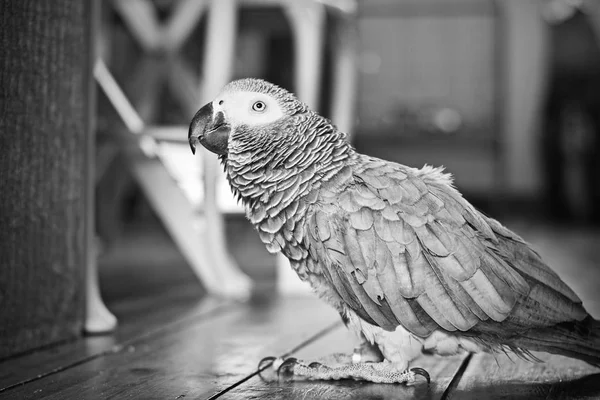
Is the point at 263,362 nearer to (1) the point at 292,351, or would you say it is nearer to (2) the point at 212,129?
(1) the point at 292,351

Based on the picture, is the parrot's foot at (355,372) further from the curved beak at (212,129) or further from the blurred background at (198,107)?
the blurred background at (198,107)

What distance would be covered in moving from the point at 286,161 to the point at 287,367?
0.35 meters

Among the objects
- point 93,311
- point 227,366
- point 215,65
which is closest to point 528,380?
point 227,366

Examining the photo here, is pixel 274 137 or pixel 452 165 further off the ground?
pixel 274 137

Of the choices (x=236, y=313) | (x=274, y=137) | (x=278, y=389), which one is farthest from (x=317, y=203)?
(x=236, y=313)

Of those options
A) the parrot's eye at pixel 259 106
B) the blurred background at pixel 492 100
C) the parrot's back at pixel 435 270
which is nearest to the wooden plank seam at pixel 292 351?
the parrot's back at pixel 435 270

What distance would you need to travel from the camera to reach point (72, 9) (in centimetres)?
142

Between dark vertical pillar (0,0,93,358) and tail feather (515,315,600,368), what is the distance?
34.3 inches

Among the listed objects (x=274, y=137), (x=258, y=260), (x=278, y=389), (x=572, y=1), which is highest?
(x=572, y=1)

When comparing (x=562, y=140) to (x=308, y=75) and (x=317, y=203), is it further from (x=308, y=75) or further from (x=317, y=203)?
(x=317, y=203)

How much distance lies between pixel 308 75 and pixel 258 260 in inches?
53.0

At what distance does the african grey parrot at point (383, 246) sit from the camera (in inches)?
41.1

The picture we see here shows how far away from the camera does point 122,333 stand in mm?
1566

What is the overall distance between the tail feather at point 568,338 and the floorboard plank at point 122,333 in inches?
30.4
